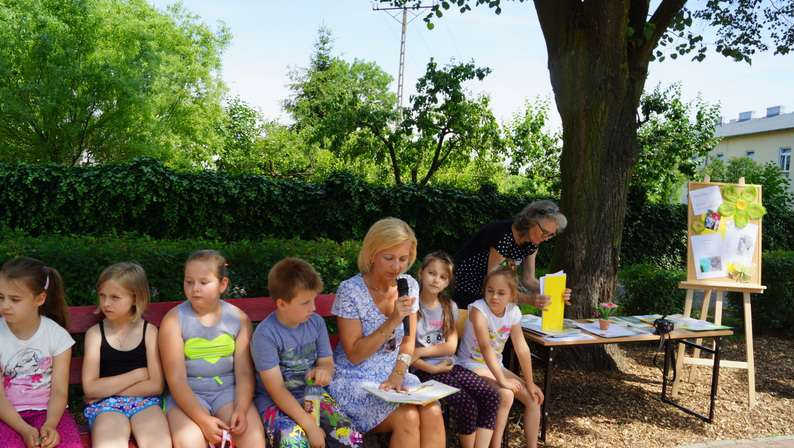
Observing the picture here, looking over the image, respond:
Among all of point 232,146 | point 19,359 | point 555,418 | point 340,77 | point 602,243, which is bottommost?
point 555,418

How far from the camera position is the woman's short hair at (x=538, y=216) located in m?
4.21

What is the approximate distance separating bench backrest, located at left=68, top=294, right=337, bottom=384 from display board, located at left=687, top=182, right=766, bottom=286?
340cm

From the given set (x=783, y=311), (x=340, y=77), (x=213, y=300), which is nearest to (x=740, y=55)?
(x=783, y=311)

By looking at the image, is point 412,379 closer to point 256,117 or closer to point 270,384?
point 270,384

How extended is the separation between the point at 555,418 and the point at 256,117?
31629 mm

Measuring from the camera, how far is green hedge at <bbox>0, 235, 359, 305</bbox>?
416 cm

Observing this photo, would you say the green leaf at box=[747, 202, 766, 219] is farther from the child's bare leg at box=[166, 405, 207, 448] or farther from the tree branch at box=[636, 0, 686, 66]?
the child's bare leg at box=[166, 405, 207, 448]

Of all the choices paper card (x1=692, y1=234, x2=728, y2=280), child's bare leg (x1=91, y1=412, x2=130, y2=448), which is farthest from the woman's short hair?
child's bare leg (x1=91, y1=412, x2=130, y2=448)

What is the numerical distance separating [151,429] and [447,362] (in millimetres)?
1771

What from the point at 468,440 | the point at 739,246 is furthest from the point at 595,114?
the point at 468,440

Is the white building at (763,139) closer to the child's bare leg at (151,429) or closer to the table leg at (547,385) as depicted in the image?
the table leg at (547,385)

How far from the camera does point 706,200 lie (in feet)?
17.6

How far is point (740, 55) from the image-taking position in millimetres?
7711

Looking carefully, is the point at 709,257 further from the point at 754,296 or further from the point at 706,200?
the point at 754,296
